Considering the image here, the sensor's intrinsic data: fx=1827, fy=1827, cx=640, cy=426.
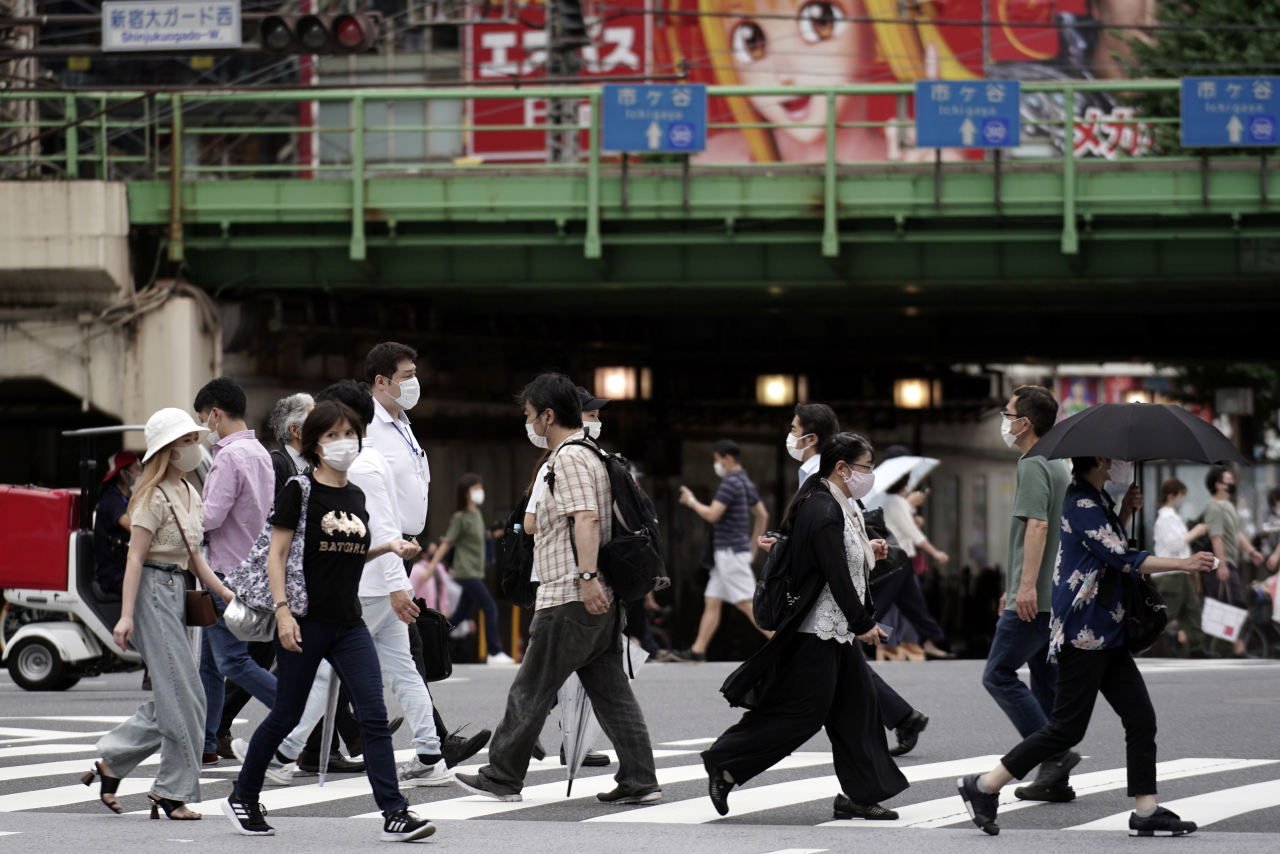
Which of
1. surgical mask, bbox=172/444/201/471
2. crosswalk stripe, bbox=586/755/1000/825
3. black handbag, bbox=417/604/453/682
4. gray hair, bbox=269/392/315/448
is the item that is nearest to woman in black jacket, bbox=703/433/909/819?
crosswalk stripe, bbox=586/755/1000/825

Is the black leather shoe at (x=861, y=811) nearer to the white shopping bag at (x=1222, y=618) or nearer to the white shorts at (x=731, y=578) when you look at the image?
the white shorts at (x=731, y=578)

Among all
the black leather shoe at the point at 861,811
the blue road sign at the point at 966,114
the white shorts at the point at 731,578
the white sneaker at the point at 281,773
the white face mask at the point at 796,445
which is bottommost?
the white shorts at the point at 731,578

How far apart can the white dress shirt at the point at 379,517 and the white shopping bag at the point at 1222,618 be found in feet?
38.0

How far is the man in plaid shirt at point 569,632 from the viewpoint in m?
7.68

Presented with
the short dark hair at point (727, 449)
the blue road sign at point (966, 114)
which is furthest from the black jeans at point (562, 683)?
the blue road sign at point (966, 114)

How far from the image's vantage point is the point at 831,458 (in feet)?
25.1

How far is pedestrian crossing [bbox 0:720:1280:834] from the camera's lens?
303 inches

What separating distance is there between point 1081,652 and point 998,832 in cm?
78

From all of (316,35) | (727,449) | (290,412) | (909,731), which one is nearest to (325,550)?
(290,412)

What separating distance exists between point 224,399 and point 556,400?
2.11m

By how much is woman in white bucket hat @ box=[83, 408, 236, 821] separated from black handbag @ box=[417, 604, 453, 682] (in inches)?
58.2

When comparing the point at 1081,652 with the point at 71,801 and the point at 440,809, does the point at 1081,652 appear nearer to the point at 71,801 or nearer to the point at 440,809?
the point at 440,809

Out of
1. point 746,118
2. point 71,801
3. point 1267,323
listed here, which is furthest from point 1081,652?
point 746,118

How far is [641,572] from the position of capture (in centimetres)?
765
